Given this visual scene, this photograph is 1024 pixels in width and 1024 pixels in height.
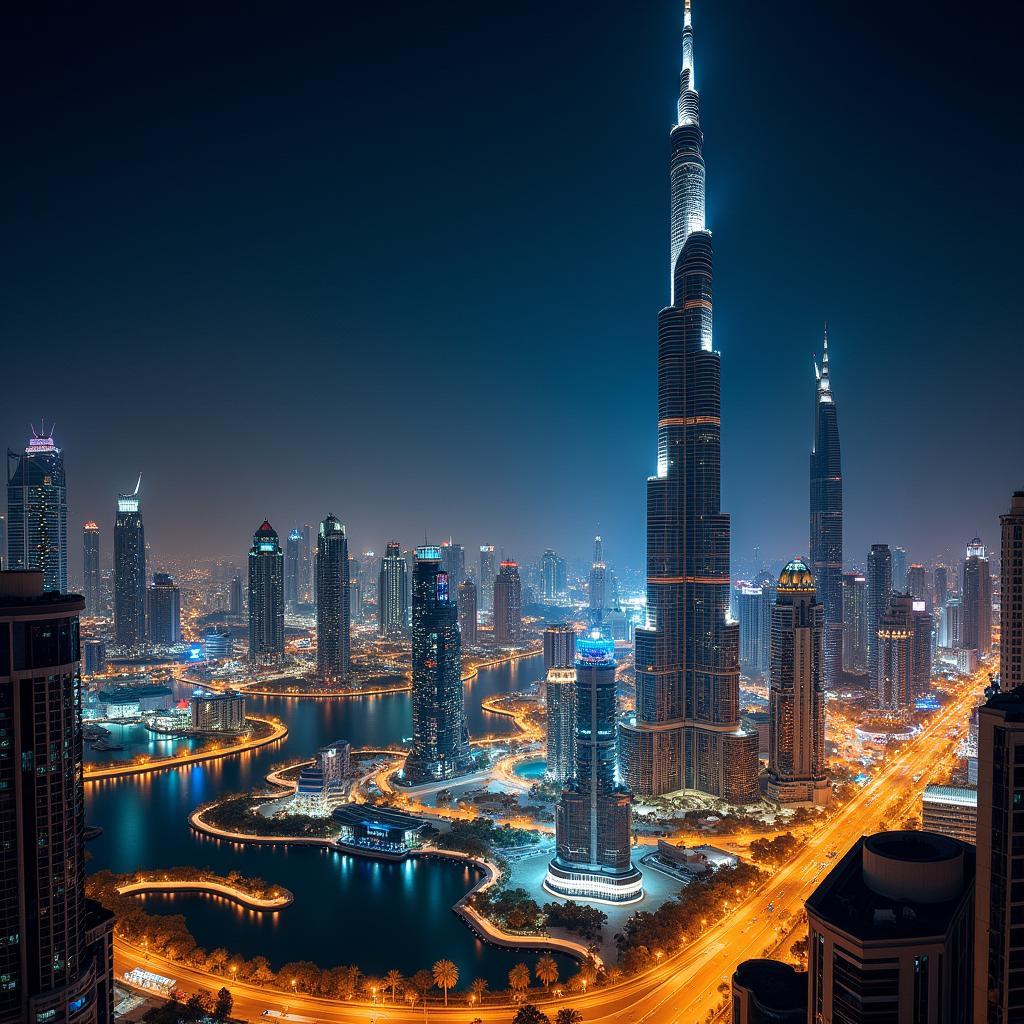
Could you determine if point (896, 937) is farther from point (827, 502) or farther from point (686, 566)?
point (827, 502)

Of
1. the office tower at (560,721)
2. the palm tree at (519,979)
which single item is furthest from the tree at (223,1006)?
the office tower at (560,721)

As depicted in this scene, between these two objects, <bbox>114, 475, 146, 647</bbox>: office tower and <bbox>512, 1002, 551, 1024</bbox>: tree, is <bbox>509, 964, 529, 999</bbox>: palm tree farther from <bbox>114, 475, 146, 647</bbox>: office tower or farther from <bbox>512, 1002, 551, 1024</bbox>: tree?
<bbox>114, 475, 146, 647</bbox>: office tower

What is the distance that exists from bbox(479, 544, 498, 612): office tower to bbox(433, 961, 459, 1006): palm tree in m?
67.2

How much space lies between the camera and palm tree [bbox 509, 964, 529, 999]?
1368 centimetres

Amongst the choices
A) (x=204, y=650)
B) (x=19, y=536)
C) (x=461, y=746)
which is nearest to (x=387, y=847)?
(x=461, y=746)

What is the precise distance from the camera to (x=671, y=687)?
1030 inches

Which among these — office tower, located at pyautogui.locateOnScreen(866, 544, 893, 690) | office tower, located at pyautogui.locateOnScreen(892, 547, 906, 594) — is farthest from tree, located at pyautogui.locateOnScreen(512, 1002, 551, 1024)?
office tower, located at pyautogui.locateOnScreen(892, 547, 906, 594)

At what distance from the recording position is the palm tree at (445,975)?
13.7m

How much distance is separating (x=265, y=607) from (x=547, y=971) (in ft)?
129

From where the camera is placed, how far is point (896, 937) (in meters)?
8.35

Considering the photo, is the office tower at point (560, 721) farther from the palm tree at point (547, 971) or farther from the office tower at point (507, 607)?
the office tower at point (507, 607)

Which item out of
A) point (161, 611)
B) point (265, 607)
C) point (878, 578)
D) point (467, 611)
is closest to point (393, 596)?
point (467, 611)

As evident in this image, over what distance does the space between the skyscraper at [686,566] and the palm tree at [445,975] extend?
1223 centimetres

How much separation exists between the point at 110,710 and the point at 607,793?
26597mm
